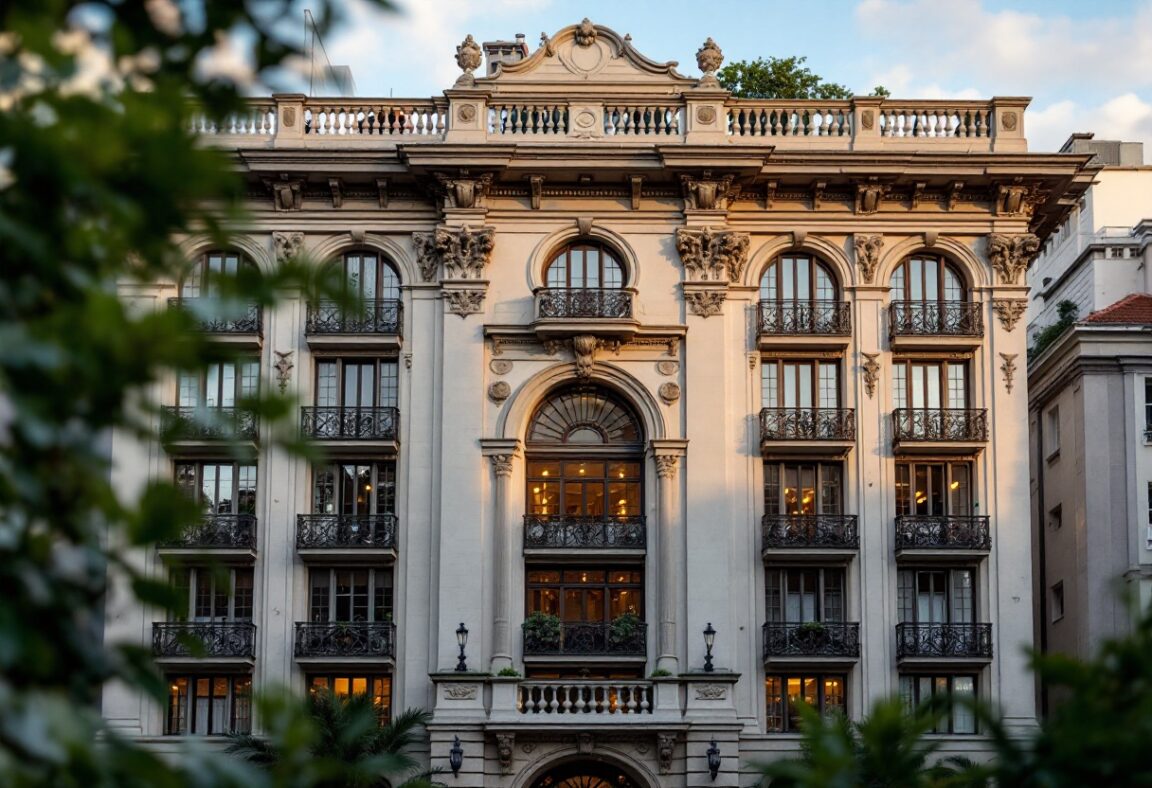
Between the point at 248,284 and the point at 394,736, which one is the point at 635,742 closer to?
the point at 394,736

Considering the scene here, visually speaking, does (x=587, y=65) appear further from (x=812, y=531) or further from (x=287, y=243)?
(x=812, y=531)

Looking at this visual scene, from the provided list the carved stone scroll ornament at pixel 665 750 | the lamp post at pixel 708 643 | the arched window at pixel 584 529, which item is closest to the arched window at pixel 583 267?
the arched window at pixel 584 529

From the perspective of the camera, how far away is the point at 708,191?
51.7 metres

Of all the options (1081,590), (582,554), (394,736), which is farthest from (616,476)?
(1081,590)

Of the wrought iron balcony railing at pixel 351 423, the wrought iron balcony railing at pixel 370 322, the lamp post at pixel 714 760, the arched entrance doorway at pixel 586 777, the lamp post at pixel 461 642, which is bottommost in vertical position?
the arched entrance doorway at pixel 586 777

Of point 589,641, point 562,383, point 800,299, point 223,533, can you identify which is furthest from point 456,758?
point 800,299

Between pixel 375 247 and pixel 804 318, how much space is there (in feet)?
37.8

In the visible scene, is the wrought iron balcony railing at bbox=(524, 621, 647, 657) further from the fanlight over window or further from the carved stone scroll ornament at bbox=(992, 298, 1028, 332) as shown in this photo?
the carved stone scroll ornament at bbox=(992, 298, 1028, 332)

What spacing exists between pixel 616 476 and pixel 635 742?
7.21 metres

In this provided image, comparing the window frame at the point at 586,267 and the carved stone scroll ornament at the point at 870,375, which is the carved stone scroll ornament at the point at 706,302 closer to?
the window frame at the point at 586,267

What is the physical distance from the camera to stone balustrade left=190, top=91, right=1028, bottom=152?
171 feet

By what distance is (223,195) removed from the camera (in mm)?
12344

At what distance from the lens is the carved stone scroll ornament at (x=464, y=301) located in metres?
51.3

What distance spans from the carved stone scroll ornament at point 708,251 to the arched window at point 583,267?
6.04 ft
